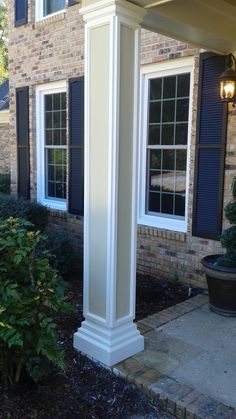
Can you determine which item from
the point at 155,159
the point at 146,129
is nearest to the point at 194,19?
the point at 146,129

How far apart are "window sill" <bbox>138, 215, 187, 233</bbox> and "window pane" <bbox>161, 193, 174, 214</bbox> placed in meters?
0.11

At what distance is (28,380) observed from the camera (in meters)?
2.91

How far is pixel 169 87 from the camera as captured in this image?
5.01m

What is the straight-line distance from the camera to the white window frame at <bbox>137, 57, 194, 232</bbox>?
187 inches

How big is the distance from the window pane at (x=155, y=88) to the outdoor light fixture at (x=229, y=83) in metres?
1.13

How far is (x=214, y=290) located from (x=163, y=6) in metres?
2.57

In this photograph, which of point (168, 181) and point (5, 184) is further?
point (5, 184)

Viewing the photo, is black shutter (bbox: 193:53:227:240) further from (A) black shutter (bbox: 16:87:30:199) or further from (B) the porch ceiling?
(A) black shutter (bbox: 16:87:30:199)

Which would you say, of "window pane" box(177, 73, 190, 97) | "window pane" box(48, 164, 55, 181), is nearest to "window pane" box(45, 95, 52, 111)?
"window pane" box(48, 164, 55, 181)

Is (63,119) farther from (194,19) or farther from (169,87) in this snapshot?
(194,19)

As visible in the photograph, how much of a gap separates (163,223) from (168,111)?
4.55ft

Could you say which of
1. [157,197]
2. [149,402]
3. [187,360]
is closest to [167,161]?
[157,197]

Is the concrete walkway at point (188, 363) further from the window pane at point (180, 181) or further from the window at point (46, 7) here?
the window at point (46, 7)

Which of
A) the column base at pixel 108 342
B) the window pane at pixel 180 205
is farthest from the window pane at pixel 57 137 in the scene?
the column base at pixel 108 342
